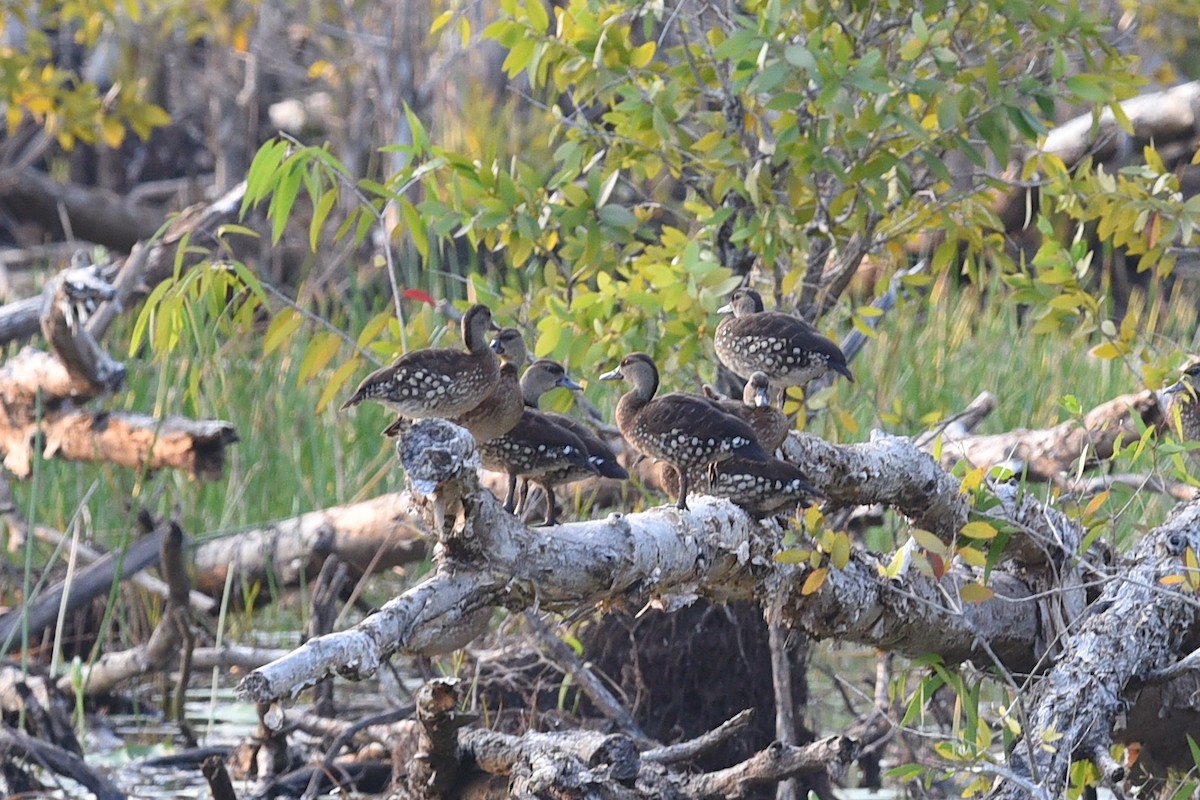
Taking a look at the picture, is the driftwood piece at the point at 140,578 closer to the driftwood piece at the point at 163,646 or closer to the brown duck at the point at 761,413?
the driftwood piece at the point at 163,646

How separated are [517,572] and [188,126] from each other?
15.7 metres

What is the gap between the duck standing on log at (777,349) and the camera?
13.6ft

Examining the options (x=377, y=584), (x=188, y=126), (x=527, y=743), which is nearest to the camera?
(x=527, y=743)

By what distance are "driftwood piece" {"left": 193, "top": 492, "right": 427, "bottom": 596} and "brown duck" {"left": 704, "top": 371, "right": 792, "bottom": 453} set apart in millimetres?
2126

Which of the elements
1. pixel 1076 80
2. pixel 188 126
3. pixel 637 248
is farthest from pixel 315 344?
pixel 188 126

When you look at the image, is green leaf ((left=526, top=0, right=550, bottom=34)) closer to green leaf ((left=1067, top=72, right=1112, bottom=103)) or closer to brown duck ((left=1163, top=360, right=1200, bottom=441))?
green leaf ((left=1067, top=72, right=1112, bottom=103))

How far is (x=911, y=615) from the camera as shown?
11.9 feet

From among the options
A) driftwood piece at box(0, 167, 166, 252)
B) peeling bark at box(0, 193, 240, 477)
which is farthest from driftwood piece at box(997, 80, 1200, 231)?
peeling bark at box(0, 193, 240, 477)

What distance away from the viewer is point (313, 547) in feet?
20.2

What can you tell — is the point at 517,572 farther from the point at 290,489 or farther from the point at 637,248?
the point at 290,489

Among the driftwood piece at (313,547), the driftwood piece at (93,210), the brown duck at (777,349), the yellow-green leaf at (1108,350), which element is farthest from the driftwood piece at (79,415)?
the driftwood piece at (93,210)

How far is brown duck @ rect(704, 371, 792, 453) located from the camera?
145 inches

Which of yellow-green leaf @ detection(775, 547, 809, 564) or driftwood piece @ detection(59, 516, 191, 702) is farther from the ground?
yellow-green leaf @ detection(775, 547, 809, 564)

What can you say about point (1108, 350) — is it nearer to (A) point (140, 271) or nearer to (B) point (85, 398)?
(A) point (140, 271)
